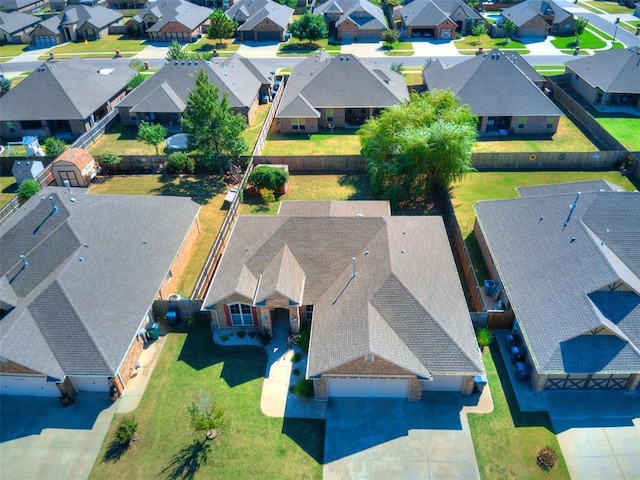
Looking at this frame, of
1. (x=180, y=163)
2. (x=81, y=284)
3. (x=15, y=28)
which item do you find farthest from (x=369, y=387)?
(x=15, y=28)

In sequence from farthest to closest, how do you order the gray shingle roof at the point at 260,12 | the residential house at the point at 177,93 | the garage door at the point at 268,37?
the garage door at the point at 268,37 → the gray shingle roof at the point at 260,12 → the residential house at the point at 177,93

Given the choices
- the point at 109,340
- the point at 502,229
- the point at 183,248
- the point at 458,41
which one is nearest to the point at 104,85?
the point at 183,248

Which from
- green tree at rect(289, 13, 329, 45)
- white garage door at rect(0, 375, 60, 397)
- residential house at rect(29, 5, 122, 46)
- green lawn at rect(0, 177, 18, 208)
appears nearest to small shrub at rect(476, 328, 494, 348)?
white garage door at rect(0, 375, 60, 397)

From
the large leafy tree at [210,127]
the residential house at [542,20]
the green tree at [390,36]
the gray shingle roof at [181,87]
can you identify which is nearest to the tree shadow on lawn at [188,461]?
the large leafy tree at [210,127]

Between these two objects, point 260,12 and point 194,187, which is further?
point 260,12

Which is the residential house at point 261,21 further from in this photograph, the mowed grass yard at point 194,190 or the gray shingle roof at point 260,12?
the mowed grass yard at point 194,190

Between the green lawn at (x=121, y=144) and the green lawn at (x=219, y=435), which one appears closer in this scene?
the green lawn at (x=219, y=435)

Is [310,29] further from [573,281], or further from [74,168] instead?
[573,281]
